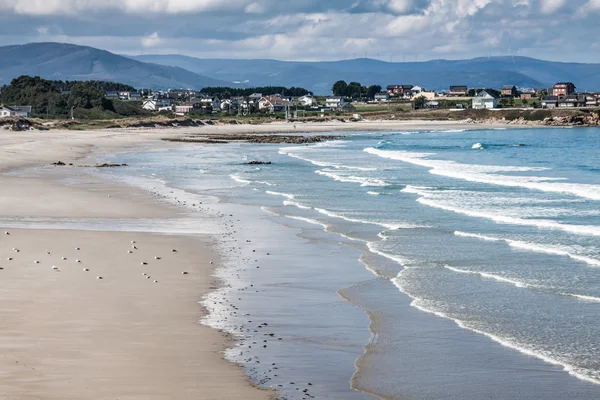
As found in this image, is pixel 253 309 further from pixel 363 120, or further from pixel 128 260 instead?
pixel 363 120

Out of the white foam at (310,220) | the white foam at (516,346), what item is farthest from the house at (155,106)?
the white foam at (516,346)

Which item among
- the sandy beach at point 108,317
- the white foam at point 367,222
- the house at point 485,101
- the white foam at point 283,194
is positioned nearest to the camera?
the sandy beach at point 108,317

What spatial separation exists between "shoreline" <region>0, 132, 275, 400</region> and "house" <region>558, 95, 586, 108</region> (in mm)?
153874

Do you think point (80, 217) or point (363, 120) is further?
point (363, 120)

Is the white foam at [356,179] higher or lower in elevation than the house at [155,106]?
lower

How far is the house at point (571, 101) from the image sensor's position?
550 ft

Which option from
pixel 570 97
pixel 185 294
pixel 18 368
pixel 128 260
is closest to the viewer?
pixel 18 368

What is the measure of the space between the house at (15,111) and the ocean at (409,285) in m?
75.8

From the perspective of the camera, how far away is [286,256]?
19141mm

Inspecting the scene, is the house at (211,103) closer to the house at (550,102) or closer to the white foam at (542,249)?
the house at (550,102)

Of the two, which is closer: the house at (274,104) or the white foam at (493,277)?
the white foam at (493,277)

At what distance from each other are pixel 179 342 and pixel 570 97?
172084 mm

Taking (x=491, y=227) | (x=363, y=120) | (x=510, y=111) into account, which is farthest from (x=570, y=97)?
(x=491, y=227)

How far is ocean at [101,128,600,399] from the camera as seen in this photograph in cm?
1010
